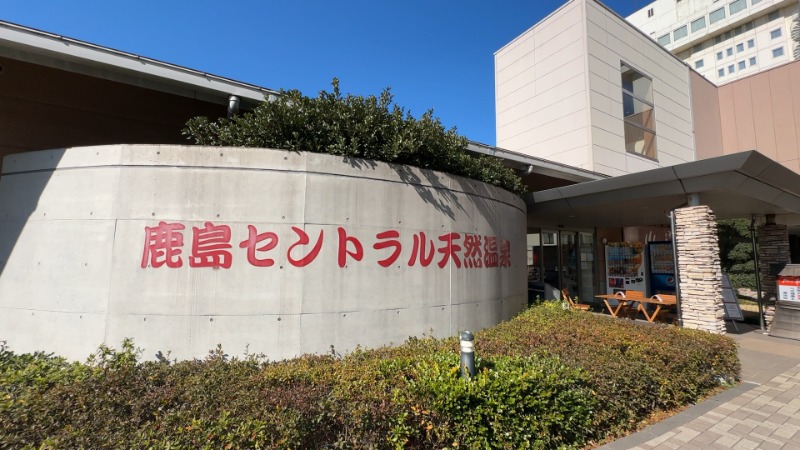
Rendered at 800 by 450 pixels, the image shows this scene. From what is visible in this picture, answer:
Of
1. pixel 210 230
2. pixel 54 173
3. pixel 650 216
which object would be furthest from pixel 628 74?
pixel 54 173

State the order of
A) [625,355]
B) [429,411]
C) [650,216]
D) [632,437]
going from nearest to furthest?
1. [429,411]
2. [632,437]
3. [625,355]
4. [650,216]

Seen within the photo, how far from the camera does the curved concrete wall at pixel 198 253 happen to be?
183 inches

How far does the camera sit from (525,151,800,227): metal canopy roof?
681 cm

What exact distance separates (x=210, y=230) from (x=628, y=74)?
1780 cm

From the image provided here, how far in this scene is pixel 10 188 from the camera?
5359mm

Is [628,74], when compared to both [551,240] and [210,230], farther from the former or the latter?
[210,230]

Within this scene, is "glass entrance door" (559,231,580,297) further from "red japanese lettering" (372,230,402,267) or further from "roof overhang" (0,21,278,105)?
"roof overhang" (0,21,278,105)

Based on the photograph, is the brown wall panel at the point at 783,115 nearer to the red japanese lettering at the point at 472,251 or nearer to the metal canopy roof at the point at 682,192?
the metal canopy roof at the point at 682,192

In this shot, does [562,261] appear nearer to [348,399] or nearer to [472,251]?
[472,251]

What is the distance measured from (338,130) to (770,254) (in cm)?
1208

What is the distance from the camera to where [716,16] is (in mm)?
46188

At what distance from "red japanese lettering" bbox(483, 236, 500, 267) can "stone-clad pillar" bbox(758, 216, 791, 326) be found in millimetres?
8472

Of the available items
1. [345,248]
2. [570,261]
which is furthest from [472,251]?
[570,261]

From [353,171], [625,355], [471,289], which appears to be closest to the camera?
[625,355]
